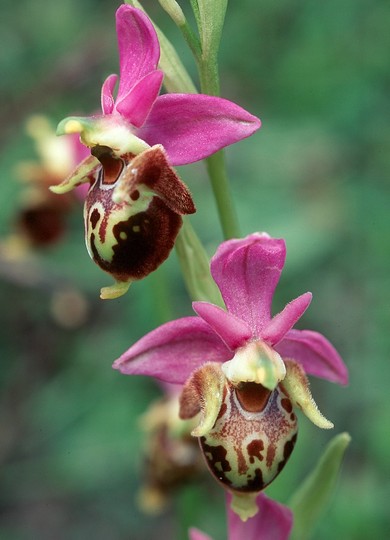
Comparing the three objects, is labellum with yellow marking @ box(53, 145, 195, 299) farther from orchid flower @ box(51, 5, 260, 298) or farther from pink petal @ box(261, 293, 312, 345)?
pink petal @ box(261, 293, 312, 345)

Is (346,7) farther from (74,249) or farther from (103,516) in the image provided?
(103,516)

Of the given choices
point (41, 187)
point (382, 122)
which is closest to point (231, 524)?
point (41, 187)

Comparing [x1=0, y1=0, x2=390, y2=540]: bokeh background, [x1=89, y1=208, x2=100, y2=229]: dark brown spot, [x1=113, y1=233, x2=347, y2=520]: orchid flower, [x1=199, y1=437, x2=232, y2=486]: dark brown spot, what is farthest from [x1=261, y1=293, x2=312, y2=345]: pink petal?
[x1=0, y1=0, x2=390, y2=540]: bokeh background

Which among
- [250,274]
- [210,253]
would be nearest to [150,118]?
[250,274]

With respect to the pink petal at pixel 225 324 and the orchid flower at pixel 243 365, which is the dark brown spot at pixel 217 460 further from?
the pink petal at pixel 225 324

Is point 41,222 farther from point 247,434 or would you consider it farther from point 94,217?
point 247,434

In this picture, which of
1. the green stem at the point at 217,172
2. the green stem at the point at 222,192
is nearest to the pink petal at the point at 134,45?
the green stem at the point at 217,172
